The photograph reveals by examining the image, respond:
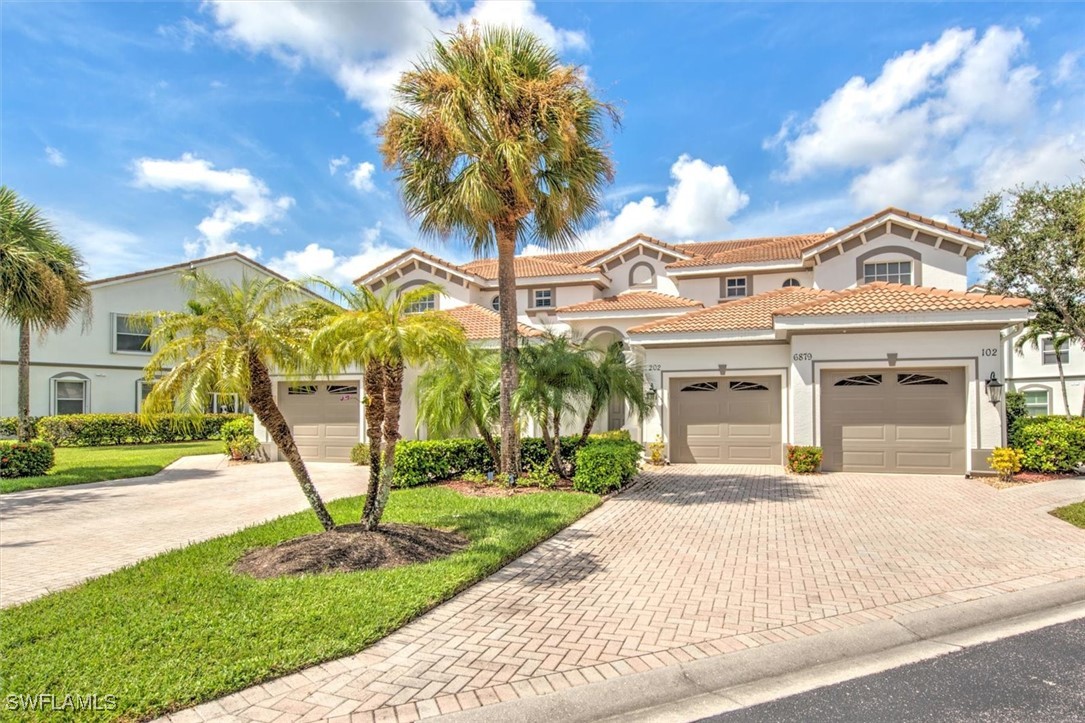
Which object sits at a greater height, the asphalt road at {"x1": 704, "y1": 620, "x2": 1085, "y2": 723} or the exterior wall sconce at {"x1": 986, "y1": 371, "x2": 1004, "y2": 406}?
the exterior wall sconce at {"x1": 986, "y1": 371, "x2": 1004, "y2": 406}

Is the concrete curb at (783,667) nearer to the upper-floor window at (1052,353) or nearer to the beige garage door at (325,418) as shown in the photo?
the beige garage door at (325,418)

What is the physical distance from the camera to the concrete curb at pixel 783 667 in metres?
4.07

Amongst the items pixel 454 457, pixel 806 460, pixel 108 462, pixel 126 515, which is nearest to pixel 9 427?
pixel 108 462

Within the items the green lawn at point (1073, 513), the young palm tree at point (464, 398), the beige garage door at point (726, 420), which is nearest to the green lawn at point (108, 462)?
the young palm tree at point (464, 398)

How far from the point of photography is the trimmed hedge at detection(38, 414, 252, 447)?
965 inches

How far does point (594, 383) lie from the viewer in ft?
41.9

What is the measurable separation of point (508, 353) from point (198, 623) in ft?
26.3

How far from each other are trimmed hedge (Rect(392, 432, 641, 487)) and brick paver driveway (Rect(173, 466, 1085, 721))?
8.89 ft

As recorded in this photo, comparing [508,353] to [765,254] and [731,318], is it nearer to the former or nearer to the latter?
[731,318]

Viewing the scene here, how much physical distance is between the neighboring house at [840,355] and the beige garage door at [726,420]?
0.10 feet

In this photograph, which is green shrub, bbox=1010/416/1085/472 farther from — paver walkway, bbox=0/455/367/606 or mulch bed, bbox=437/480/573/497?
paver walkway, bbox=0/455/367/606

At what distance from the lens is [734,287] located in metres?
24.0

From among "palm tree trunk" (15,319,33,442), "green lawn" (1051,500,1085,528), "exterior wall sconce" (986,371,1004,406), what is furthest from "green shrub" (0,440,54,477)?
"exterior wall sconce" (986,371,1004,406)

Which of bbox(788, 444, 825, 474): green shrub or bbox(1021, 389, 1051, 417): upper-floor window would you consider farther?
bbox(1021, 389, 1051, 417): upper-floor window
